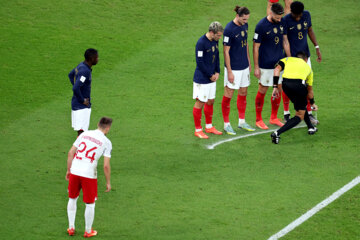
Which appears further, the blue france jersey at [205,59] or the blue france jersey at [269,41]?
the blue france jersey at [269,41]

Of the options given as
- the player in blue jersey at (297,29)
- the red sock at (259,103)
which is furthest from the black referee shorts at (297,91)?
the player in blue jersey at (297,29)

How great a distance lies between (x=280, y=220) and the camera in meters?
8.73

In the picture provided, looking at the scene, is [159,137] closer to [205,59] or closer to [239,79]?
[205,59]

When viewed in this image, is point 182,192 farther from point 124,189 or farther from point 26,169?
point 26,169

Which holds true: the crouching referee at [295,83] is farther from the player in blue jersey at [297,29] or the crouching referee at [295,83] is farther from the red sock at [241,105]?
the red sock at [241,105]

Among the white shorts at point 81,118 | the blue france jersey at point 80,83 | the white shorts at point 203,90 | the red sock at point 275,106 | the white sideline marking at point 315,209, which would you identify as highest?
the blue france jersey at point 80,83

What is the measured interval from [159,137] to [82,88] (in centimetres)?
215

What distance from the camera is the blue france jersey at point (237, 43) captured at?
1159 centimetres

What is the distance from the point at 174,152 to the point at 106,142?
Answer: 307 cm

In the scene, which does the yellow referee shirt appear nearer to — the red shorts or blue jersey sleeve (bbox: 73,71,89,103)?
blue jersey sleeve (bbox: 73,71,89,103)

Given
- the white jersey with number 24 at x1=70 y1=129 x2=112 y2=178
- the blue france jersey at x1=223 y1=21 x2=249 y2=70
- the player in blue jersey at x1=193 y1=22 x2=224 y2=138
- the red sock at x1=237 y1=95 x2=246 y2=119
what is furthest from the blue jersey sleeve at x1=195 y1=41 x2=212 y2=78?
the white jersey with number 24 at x1=70 y1=129 x2=112 y2=178

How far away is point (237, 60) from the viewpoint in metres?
11.9

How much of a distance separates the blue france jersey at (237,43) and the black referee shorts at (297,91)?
96cm

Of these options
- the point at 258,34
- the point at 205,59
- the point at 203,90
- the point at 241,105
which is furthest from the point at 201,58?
the point at 241,105
